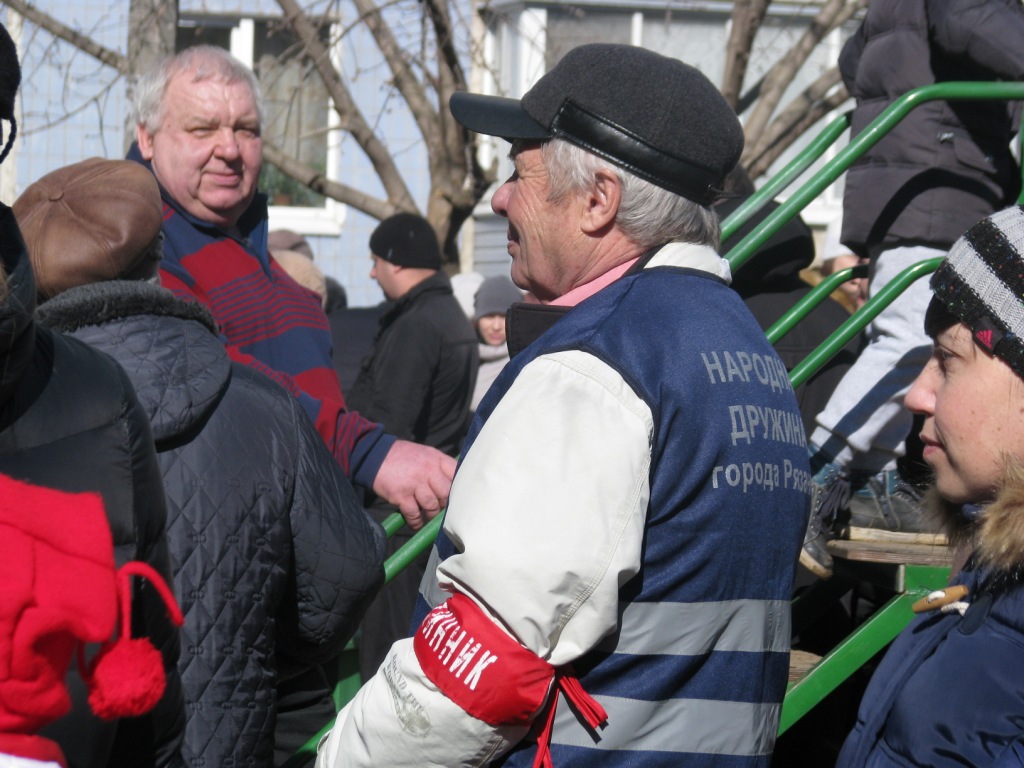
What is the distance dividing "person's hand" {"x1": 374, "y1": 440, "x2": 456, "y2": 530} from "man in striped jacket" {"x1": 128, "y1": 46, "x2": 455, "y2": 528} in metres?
0.04

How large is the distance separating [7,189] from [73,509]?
11.4 m

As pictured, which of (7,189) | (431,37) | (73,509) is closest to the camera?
(73,509)

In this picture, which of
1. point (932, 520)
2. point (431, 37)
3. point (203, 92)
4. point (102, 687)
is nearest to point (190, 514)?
point (102, 687)

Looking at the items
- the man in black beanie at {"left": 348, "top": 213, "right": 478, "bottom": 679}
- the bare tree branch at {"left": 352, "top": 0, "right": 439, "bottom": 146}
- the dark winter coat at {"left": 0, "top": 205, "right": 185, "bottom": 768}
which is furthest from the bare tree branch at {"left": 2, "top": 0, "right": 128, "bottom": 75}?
the dark winter coat at {"left": 0, "top": 205, "right": 185, "bottom": 768}

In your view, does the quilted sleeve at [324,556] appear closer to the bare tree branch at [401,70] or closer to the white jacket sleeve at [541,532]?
the white jacket sleeve at [541,532]

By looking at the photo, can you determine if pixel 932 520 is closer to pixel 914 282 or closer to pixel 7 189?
pixel 914 282

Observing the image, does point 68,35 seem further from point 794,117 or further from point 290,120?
point 794,117

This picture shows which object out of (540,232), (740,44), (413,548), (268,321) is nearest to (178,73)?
(268,321)

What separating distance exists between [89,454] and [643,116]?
3.21ft

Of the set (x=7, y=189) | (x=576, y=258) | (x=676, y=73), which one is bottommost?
(x=7, y=189)

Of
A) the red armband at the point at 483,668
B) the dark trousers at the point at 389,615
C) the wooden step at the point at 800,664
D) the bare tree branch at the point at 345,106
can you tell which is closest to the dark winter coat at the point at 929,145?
the wooden step at the point at 800,664

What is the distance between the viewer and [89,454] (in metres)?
1.67

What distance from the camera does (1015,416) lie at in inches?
72.8

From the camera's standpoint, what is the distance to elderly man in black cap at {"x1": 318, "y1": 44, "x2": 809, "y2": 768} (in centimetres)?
173
